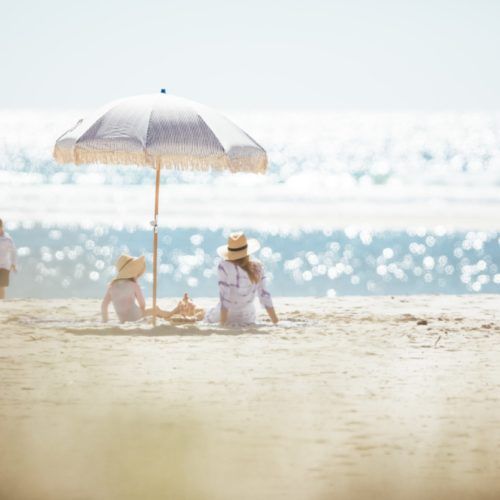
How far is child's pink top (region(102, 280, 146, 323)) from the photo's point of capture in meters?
10.5

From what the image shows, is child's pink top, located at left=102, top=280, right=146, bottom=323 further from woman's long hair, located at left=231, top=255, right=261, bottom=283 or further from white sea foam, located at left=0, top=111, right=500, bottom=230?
white sea foam, located at left=0, top=111, right=500, bottom=230

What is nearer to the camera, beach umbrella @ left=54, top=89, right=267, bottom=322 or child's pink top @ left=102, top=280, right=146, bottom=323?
beach umbrella @ left=54, top=89, right=267, bottom=322

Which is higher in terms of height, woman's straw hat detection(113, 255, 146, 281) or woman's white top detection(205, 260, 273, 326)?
woman's straw hat detection(113, 255, 146, 281)

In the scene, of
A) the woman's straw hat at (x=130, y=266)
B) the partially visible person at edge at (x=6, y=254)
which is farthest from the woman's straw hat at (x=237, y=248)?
the partially visible person at edge at (x=6, y=254)

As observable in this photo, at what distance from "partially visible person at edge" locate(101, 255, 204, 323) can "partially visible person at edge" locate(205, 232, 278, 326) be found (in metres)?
0.41

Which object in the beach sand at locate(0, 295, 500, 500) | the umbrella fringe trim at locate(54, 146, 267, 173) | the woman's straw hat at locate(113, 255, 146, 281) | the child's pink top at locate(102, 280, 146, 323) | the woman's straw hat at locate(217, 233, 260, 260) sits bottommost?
the beach sand at locate(0, 295, 500, 500)

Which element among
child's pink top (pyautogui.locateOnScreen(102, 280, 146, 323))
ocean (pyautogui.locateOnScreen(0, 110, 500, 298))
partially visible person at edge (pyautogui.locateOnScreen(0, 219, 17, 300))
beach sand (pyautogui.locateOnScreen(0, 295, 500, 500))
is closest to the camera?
beach sand (pyautogui.locateOnScreen(0, 295, 500, 500))

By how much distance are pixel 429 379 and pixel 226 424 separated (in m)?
2.08

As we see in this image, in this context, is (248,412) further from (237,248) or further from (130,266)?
(130,266)

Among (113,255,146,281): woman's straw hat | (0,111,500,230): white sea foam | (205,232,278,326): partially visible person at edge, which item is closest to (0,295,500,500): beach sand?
(205,232,278,326): partially visible person at edge

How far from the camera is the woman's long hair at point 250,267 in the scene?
1029 centimetres

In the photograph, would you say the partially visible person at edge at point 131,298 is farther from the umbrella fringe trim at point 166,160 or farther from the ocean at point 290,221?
the ocean at point 290,221

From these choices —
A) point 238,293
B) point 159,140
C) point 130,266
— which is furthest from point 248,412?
point 130,266

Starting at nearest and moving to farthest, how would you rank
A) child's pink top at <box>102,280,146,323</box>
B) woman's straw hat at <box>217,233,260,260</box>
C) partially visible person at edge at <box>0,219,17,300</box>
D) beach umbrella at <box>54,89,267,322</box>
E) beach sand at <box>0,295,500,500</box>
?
beach sand at <box>0,295,500,500</box> < beach umbrella at <box>54,89,267,322</box> < woman's straw hat at <box>217,233,260,260</box> < child's pink top at <box>102,280,146,323</box> < partially visible person at edge at <box>0,219,17,300</box>
